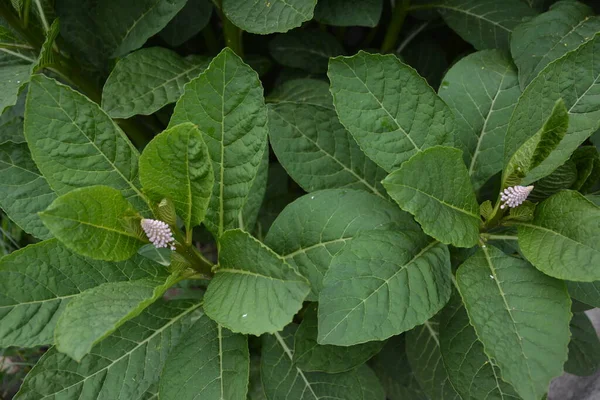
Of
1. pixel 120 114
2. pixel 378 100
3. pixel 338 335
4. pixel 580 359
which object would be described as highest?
pixel 378 100

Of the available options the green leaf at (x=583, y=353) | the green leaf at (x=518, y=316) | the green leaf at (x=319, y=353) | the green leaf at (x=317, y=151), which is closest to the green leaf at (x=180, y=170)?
the green leaf at (x=317, y=151)

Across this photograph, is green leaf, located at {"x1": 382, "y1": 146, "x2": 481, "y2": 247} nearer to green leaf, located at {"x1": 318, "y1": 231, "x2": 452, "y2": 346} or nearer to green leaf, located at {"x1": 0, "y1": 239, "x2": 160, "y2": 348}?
green leaf, located at {"x1": 318, "y1": 231, "x2": 452, "y2": 346}

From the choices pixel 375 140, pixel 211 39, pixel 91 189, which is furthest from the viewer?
pixel 211 39

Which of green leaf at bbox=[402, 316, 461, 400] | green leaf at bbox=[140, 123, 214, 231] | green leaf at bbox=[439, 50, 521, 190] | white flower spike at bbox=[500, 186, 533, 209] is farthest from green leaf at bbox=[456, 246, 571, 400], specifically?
green leaf at bbox=[140, 123, 214, 231]

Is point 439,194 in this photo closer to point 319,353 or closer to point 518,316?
point 518,316

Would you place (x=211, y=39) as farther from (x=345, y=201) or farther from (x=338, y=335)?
(x=338, y=335)

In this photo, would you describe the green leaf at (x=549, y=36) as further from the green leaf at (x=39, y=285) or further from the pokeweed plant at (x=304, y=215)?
the green leaf at (x=39, y=285)

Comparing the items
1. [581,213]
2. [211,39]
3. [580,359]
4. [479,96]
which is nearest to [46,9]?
[211,39]
